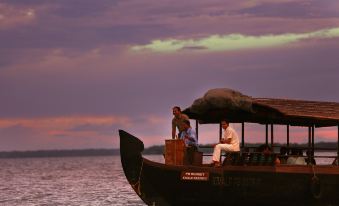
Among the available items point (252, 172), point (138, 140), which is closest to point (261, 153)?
point (252, 172)

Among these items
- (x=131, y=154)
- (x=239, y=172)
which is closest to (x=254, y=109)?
(x=239, y=172)

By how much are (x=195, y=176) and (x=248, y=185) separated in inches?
55.1

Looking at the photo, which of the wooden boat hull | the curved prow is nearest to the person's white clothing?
the wooden boat hull

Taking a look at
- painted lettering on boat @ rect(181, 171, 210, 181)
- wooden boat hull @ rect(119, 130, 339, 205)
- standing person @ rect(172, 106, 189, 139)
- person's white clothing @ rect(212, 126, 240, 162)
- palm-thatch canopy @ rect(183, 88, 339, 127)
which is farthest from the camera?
standing person @ rect(172, 106, 189, 139)

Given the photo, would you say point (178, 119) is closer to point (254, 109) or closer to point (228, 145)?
point (228, 145)

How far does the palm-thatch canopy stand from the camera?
20.7 meters

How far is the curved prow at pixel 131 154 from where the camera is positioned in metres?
21.7

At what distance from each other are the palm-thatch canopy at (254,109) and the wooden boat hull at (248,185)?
1375 mm

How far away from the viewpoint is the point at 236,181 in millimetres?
20578

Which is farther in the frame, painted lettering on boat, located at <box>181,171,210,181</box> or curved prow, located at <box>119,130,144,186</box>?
curved prow, located at <box>119,130,144,186</box>

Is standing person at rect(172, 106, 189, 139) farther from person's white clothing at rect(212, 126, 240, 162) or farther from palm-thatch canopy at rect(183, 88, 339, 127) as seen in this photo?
person's white clothing at rect(212, 126, 240, 162)

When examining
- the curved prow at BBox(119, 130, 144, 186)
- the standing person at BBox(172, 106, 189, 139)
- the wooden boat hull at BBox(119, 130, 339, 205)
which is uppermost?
the standing person at BBox(172, 106, 189, 139)

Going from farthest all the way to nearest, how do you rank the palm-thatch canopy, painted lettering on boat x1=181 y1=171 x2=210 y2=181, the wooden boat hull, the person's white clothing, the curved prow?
the curved prow < painted lettering on boat x1=181 y1=171 x2=210 y2=181 < the palm-thatch canopy < the person's white clothing < the wooden boat hull

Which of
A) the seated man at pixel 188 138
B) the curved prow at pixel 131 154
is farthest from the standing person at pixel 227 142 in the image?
the curved prow at pixel 131 154
